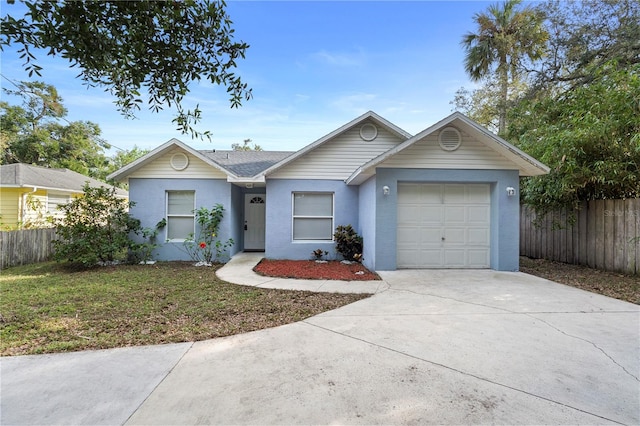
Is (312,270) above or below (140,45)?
below

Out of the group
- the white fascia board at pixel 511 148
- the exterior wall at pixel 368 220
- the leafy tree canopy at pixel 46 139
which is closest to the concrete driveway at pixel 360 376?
the exterior wall at pixel 368 220

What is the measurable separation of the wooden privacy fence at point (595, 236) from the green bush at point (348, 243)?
617cm

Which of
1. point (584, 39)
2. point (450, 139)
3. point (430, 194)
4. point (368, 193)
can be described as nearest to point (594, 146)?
point (450, 139)

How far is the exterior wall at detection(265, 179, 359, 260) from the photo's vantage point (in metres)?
9.77

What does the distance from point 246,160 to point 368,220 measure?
6.51 metres

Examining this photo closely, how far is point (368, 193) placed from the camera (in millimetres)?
8531

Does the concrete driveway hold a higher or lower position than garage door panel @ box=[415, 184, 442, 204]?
lower

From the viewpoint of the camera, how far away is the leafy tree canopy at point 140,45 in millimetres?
2566

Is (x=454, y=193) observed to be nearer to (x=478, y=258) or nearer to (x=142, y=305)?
(x=478, y=258)

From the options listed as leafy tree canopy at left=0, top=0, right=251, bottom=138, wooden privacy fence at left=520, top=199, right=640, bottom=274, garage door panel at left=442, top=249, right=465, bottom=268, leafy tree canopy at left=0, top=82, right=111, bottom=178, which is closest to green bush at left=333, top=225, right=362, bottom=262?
garage door panel at left=442, top=249, right=465, bottom=268

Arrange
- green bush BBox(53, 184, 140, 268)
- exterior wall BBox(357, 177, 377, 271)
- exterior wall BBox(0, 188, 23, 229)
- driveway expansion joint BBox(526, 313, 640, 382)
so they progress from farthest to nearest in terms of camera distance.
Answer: exterior wall BBox(0, 188, 23, 229) → green bush BBox(53, 184, 140, 268) → exterior wall BBox(357, 177, 377, 271) → driveway expansion joint BBox(526, 313, 640, 382)

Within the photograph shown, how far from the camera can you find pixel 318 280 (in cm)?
696

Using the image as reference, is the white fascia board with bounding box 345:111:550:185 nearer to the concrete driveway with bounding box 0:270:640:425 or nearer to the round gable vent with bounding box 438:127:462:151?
the round gable vent with bounding box 438:127:462:151

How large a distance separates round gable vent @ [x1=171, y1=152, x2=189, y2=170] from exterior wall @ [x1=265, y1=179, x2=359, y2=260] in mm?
2910
